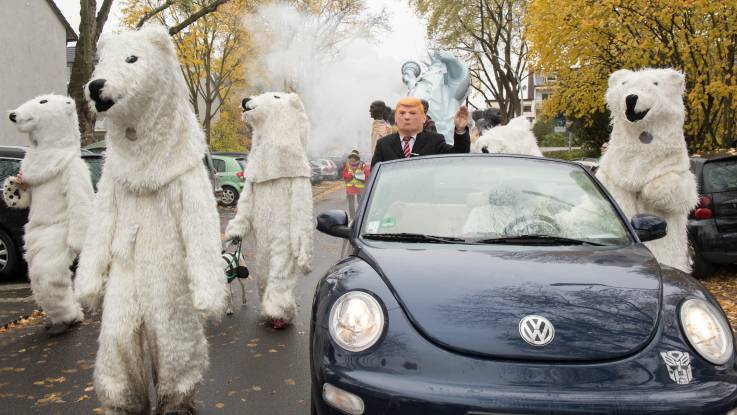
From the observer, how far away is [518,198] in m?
3.75

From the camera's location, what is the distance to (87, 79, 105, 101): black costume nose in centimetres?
350

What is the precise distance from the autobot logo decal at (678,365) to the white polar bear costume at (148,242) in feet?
7.16

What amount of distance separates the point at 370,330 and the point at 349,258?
0.75m

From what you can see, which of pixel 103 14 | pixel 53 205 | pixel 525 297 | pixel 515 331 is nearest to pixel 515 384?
pixel 515 331

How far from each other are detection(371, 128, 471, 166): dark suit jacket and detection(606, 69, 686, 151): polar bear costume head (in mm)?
1381

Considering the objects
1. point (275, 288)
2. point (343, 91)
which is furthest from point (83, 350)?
point (343, 91)

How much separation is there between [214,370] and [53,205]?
2.42 metres

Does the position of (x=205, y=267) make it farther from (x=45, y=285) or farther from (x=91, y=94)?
(x=45, y=285)

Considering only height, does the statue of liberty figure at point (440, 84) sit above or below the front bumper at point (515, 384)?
above

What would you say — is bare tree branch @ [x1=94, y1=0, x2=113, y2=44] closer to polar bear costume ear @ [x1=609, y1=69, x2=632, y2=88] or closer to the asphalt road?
the asphalt road

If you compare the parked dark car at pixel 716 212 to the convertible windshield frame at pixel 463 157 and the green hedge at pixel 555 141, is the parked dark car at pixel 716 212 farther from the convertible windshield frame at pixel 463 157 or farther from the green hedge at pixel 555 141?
the green hedge at pixel 555 141

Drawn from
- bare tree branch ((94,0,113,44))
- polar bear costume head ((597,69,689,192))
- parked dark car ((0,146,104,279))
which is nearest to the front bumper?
polar bear costume head ((597,69,689,192))

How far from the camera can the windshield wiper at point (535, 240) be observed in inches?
131

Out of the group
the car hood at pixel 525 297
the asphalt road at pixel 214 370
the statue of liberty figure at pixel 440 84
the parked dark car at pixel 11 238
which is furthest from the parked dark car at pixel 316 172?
the car hood at pixel 525 297
